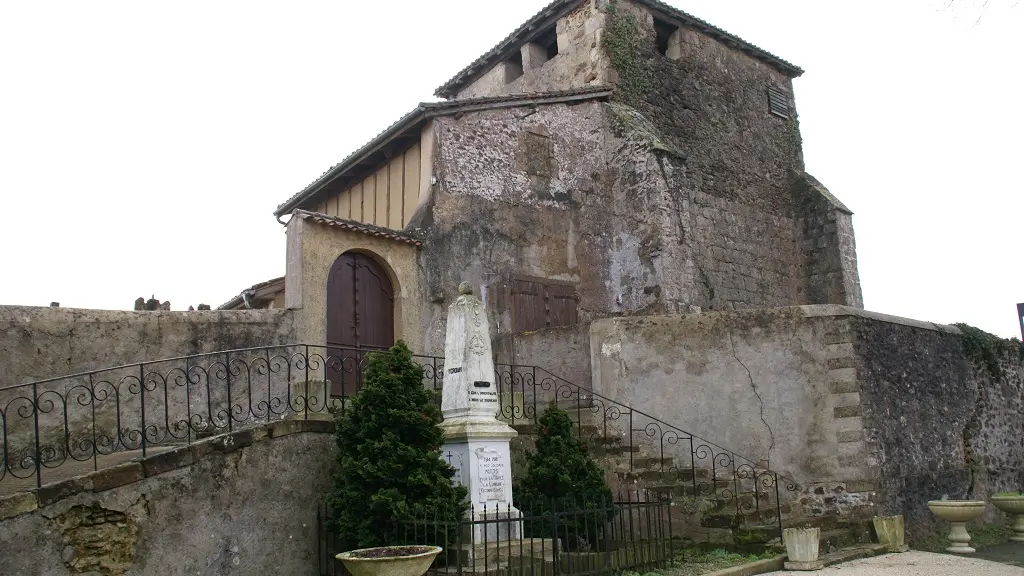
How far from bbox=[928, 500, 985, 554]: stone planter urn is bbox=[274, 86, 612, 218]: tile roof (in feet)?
29.2

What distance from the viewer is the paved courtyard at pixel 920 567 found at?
28.3ft

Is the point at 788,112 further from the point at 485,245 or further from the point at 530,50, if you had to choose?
the point at 485,245

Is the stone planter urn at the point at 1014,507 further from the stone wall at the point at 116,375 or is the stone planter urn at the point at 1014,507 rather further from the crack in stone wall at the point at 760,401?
the stone wall at the point at 116,375

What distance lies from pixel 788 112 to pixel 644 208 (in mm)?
7071

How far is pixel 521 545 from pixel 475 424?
5.16 feet

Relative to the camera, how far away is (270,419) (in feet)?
34.4

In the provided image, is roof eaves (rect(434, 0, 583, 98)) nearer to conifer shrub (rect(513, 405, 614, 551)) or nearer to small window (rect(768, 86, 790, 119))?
small window (rect(768, 86, 790, 119))


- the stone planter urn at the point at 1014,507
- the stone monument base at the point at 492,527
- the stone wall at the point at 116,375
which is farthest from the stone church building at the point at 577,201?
the stone planter urn at the point at 1014,507

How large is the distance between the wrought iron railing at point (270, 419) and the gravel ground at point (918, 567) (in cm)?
110

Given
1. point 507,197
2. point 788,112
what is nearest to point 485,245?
point 507,197

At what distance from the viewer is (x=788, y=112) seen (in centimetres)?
2044

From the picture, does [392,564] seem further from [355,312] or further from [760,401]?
[355,312]

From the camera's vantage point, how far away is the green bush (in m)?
8.09

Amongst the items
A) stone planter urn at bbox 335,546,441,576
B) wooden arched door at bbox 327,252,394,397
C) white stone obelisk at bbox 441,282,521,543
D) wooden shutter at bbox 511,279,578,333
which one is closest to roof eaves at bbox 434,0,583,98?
wooden shutter at bbox 511,279,578,333
